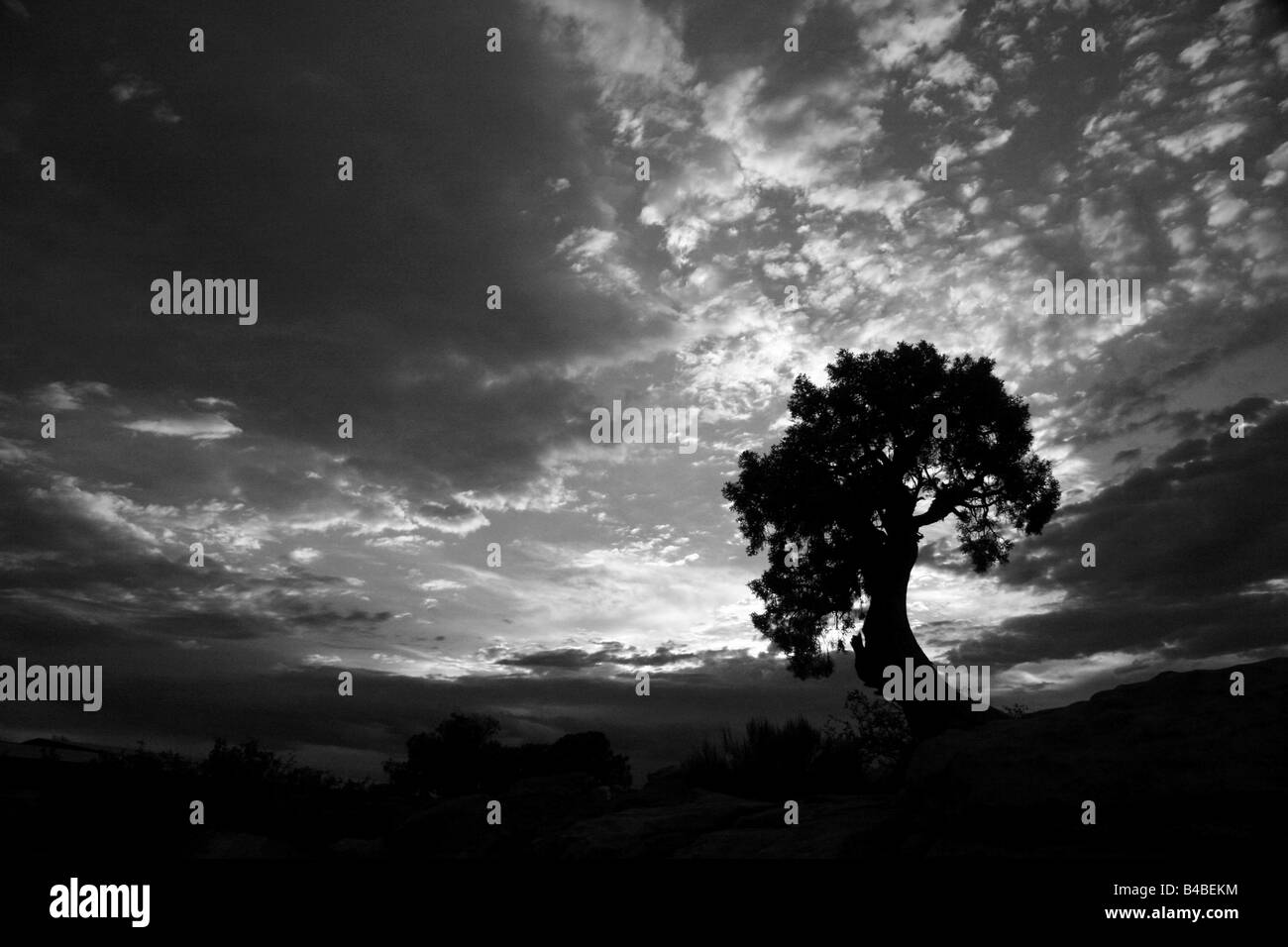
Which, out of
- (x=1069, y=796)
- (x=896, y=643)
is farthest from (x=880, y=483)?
(x=1069, y=796)

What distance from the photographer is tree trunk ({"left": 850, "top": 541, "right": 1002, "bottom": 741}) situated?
1728 centimetres

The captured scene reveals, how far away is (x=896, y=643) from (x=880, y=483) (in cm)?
411

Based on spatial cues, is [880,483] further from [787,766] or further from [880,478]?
[787,766]

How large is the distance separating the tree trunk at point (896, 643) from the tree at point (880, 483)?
0.04 metres

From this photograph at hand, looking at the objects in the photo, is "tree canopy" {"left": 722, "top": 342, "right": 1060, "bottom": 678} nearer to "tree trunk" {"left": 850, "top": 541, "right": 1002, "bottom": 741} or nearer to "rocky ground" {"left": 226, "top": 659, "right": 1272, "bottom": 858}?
"tree trunk" {"left": 850, "top": 541, "right": 1002, "bottom": 741}

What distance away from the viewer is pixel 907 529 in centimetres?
1939

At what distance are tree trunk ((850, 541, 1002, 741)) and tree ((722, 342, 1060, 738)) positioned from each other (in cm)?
4

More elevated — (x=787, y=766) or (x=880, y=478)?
(x=880, y=478)

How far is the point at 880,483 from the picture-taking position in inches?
775

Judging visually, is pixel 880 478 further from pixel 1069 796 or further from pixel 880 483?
pixel 1069 796

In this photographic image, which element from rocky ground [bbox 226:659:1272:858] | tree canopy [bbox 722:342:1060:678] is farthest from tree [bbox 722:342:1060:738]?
rocky ground [bbox 226:659:1272:858]

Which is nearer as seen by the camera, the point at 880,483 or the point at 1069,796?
the point at 1069,796

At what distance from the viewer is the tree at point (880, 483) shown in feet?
64.3
